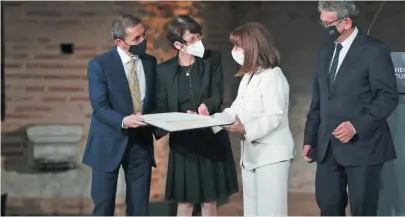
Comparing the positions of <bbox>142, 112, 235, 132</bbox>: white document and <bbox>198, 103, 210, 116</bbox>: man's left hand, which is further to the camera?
<bbox>198, 103, 210, 116</bbox>: man's left hand


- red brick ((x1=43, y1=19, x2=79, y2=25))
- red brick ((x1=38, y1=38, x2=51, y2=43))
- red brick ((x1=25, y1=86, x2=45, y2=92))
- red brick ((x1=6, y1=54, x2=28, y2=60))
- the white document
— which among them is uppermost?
red brick ((x1=43, y1=19, x2=79, y2=25))

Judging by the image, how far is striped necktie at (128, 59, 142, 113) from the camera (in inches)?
152

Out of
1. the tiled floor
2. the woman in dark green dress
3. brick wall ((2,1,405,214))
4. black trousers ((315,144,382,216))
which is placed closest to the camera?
black trousers ((315,144,382,216))

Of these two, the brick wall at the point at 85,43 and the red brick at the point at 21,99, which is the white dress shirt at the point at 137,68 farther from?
the red brick at the point at 21,99

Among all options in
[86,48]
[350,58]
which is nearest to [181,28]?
[350,58]

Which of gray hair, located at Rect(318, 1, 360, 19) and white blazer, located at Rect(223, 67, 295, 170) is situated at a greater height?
gray hair, located at Rect(318, 1, 360, 19)

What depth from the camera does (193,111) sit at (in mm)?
3934

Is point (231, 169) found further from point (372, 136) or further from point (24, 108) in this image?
point (24, 108)

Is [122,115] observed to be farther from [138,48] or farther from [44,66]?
[44,66]

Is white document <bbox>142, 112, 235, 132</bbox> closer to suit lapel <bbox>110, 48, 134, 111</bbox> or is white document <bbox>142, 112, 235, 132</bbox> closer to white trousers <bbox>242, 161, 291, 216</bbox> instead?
suit lapel <bbox>110, 48, 134, 111</bbox>

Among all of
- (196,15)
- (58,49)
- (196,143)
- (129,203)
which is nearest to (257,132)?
(196,143)

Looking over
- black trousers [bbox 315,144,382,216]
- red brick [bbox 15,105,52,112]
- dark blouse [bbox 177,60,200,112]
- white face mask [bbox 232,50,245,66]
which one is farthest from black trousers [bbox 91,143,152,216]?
red brick [bbox 15,105,52,112]

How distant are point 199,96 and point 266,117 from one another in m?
0.52

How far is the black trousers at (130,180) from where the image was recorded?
12.8 ft
